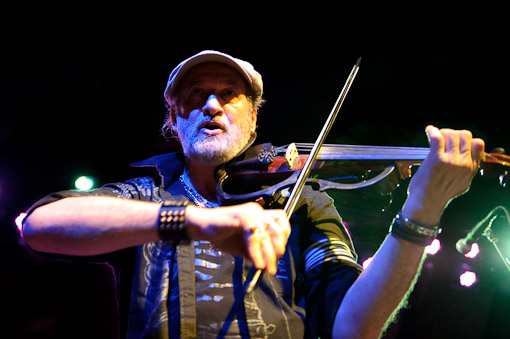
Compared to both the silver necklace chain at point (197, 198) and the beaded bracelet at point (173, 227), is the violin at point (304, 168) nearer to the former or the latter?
the silver necklace chain at point (197, 198)

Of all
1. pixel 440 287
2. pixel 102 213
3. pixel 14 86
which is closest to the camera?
pixel 102 213

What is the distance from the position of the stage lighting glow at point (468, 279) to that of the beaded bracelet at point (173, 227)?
18.8ft

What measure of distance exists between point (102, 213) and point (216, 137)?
86cm

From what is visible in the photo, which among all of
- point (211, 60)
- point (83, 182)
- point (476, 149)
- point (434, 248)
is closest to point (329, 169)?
point (476, 149)

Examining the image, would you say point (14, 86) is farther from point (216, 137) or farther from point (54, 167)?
point (216, 137)

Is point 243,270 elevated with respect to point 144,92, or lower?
lower

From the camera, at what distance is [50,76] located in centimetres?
365

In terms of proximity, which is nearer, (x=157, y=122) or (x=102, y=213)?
(x=102, y=213)

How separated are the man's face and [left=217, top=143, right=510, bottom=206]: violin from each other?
138 millimetres

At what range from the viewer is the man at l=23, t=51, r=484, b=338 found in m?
1.12

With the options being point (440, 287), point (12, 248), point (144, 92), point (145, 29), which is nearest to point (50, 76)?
point (144, 92)

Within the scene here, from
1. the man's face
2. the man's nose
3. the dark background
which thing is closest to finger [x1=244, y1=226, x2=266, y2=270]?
the man's face

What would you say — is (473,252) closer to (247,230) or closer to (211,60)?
(211,60)

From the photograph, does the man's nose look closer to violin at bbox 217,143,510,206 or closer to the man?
the man
